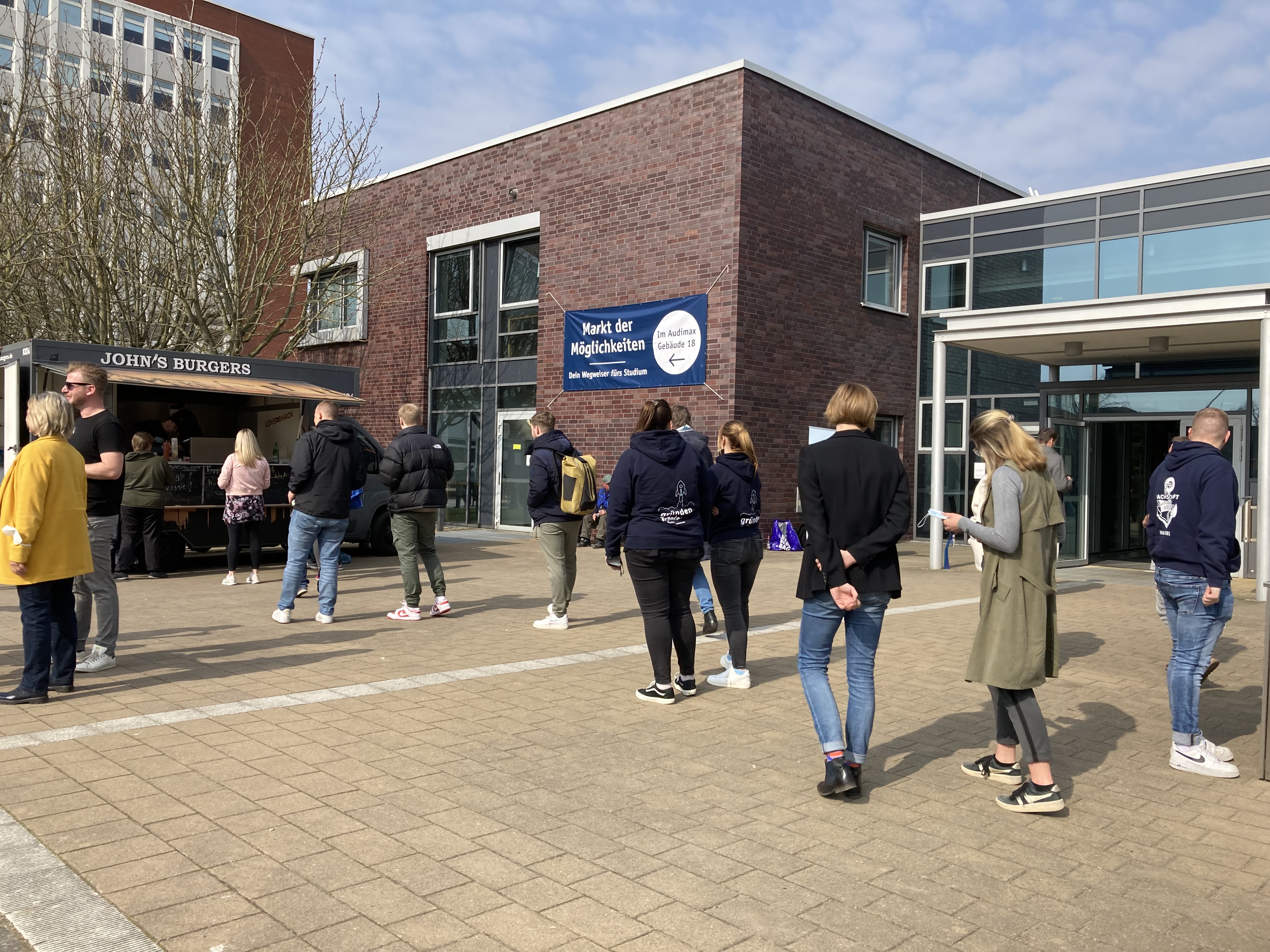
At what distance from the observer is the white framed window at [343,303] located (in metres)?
21.5

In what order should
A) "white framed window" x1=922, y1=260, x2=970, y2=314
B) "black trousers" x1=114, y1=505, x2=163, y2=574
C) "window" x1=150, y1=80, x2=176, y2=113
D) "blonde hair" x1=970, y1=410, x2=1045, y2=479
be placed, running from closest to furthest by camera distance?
"blonde hair" x1=970, y1=410, x2=1045, y2=479
"black trousers" x1=114, y1=505, x2=163, y2=574
"window" x1=150, y1=80, x2=176, y2=113
"white framed window" x1=922, y1=260, x2=970, y2=314

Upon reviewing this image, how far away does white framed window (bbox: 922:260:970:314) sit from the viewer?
742 inches

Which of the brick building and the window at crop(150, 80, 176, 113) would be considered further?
the window at crop(150, 80, 176, 113)

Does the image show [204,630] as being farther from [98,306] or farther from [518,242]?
[518,242]

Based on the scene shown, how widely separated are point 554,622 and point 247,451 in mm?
4568

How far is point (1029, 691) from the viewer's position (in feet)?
14.6

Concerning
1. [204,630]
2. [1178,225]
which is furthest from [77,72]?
[1178,225]

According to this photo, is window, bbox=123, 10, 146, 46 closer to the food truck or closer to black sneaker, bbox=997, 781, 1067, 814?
the food truck

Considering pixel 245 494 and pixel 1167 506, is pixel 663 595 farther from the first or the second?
pixel 245 494

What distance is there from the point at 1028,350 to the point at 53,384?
42.3 feet

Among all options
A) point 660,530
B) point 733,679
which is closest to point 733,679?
point 733,679

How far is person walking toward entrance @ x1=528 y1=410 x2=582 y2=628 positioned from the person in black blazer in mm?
3917

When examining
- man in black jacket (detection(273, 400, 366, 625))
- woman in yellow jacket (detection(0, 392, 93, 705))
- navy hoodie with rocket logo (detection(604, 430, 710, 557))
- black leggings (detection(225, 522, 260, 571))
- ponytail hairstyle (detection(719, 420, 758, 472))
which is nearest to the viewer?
woman in yellow jacket (detection(0, 392, 93, 705))

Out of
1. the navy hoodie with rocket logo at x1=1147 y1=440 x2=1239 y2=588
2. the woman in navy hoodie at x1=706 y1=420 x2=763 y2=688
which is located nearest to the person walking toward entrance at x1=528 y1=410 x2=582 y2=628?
the woman in navy hoodie at x1=706 y1=420 x2=763 y2=688
